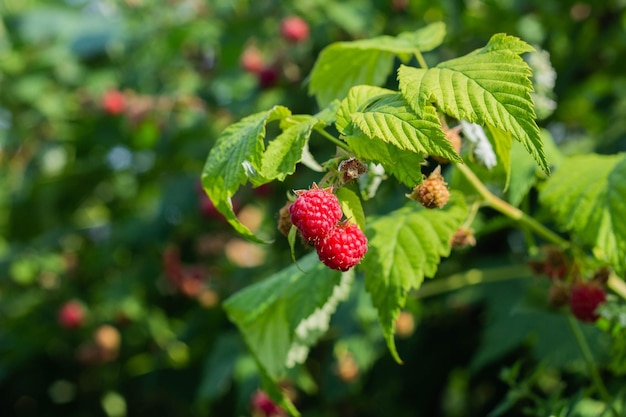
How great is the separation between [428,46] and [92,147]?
285cm

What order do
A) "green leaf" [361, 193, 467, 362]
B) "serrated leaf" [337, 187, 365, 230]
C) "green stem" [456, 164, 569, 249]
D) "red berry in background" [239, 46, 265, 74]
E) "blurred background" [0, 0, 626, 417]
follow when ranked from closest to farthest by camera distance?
"serrated leaf" [337, 187, 365, 230], "green leaf" [361, 193, 467, 362], "green stem" [456, 164, 569, 249], "blurred background" [0, 0, 626, 417], "red berry in background" [239, 46, 265, 74]

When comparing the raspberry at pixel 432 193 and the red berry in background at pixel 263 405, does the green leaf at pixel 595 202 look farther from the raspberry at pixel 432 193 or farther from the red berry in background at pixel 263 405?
the red berry in background at pixel 263 405

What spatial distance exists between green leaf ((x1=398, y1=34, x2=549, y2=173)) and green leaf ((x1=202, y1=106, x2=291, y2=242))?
7.8 inches

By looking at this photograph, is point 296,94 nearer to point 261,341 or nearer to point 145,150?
point 145,150

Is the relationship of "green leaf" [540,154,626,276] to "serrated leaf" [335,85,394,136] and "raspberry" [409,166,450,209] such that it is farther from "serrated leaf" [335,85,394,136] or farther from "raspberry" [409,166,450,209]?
"serrated leaf" [335,85,394,136]

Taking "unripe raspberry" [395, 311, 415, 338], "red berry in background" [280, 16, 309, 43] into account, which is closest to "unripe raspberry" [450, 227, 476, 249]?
"unripe raspberry" [395, 311, 415, 338]

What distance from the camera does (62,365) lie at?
158 inches

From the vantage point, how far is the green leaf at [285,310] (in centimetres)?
133

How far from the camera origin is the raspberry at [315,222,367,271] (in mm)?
1037

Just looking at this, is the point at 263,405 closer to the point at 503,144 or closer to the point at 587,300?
the point at 587,300

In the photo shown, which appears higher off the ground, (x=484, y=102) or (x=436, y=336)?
(x=484, y=102)

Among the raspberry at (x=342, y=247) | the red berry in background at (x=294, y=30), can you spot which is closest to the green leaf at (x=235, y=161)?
the raspberry at (x=342, y=247)

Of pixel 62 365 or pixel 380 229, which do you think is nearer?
pixel 380 229

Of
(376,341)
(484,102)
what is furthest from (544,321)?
(484,102)
